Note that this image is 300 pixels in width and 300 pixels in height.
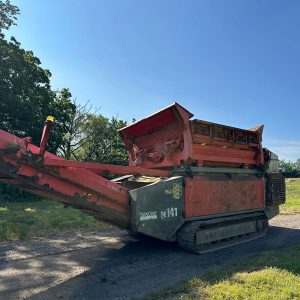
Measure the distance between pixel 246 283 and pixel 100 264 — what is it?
2464 millimetres

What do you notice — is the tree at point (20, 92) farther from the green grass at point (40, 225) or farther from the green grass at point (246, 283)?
the green grass at point (246, 283)

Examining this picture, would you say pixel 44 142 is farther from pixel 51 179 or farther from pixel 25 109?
pixel 25 109

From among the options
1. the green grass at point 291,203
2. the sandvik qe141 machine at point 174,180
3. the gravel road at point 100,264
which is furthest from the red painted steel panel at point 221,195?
the green grass at point 291,203

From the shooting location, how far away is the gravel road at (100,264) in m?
4.98

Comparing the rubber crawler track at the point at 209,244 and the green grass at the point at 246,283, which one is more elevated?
the rubber crawler track at the point at 209,244

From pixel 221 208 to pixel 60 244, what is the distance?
11.4 feet

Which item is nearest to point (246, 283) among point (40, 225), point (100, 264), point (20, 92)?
point (100, 264)

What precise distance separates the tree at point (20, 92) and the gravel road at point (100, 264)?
1164cm

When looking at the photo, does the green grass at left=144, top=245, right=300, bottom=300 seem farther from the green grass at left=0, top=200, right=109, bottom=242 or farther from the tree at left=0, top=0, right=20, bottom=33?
the tree at left=0, top=0, right=20, bottom=33

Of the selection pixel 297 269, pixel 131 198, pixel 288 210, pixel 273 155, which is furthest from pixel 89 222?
pixel 288 210

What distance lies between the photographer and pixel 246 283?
498 cm

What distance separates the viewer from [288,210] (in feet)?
49.0

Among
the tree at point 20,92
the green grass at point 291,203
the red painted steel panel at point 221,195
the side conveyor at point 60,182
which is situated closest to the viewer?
the side conveyor at point 60,182

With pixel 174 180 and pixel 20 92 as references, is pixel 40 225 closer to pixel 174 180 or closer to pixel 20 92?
pixel 174 180
